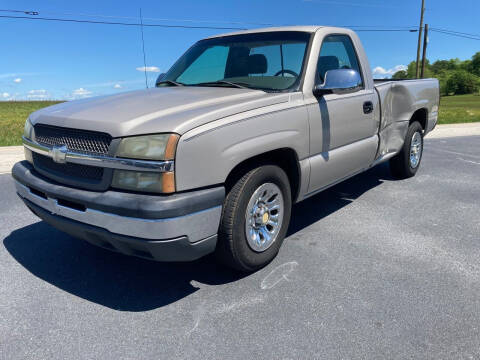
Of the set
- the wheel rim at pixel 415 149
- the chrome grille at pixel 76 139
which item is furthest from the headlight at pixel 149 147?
the wheel rim at pixel 415 149

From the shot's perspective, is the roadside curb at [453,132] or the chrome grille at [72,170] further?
the roadside curb at [453,132]

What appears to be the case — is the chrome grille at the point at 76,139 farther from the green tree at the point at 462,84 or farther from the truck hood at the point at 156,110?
the green tree at the point at 462,84

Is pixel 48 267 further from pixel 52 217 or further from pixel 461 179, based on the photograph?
pixel 461 179

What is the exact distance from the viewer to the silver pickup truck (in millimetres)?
2402

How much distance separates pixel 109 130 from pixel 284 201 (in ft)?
4.90

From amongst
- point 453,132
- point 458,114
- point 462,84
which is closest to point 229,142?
point 453,132

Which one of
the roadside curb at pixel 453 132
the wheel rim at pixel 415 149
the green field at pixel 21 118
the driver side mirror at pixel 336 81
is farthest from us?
the green field at pixel 21 118

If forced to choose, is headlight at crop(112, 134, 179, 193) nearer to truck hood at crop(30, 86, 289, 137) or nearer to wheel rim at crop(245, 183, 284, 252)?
truck hood at crop(30, 86, 289, 137)

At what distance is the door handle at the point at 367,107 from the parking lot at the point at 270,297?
1151 mm

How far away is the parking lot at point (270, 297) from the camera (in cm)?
230

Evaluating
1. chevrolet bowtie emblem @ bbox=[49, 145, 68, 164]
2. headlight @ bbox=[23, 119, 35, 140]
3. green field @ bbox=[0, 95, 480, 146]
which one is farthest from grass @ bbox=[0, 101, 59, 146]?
chevrolet bowtie emblem @ bbox=[49, 145, 68, 164]

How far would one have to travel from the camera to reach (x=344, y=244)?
3.67 meters

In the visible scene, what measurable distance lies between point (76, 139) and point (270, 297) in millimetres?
1714

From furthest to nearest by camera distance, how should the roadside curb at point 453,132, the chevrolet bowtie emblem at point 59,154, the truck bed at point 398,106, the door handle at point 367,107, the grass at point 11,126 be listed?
the roadside curb at point 453,132, the grass at point 11,126, the truck bed at point 398,106, the door handle at point 367,107, the chevrolet bowtie emblem at point 59,154
